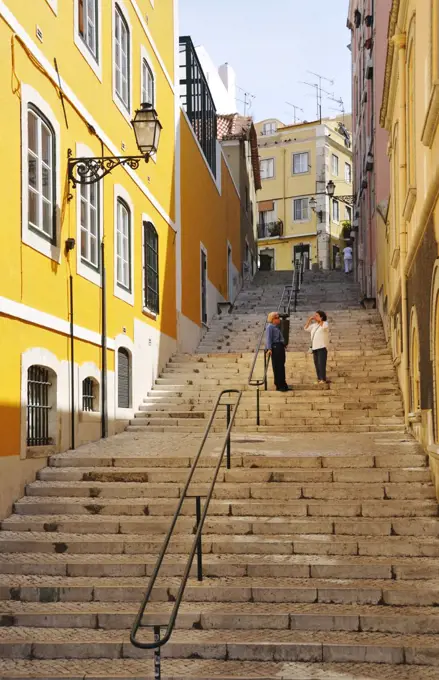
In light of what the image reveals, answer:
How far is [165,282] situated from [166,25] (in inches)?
219

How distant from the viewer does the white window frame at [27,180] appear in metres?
8.59

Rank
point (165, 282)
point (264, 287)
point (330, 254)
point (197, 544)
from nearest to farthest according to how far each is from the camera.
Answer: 1. point (197, 544)
2. point (165, 282)
3. point (264, 287)
4. point (330, 254)

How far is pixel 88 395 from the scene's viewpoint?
11070 mm

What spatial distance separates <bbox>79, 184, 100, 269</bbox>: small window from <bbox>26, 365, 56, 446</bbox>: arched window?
2042 millimetres

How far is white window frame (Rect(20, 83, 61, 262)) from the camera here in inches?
338

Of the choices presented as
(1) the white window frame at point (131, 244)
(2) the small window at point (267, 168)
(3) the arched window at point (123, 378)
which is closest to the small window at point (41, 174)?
(1) the white window frame at point (131, 244)

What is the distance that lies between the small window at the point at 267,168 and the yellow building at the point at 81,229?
35339mm

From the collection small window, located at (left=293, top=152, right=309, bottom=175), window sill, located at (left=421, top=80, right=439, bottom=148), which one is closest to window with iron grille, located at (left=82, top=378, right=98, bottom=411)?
window sill, located at (left=421, top=80, right=439, bottom=148)

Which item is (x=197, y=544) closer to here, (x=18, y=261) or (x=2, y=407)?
(x=2, y=407)

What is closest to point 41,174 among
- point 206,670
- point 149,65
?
point 206,670

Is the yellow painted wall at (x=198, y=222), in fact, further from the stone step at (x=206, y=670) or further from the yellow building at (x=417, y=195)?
the stone step at (x=206, y=670)

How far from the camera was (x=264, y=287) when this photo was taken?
2970 cm

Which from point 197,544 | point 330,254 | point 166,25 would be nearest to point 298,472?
point 197,544

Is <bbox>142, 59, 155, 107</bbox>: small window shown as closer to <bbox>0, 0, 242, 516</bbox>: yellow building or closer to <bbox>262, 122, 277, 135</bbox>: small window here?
<bbox>0, 0, 242, 516</bbox>: yellow building
